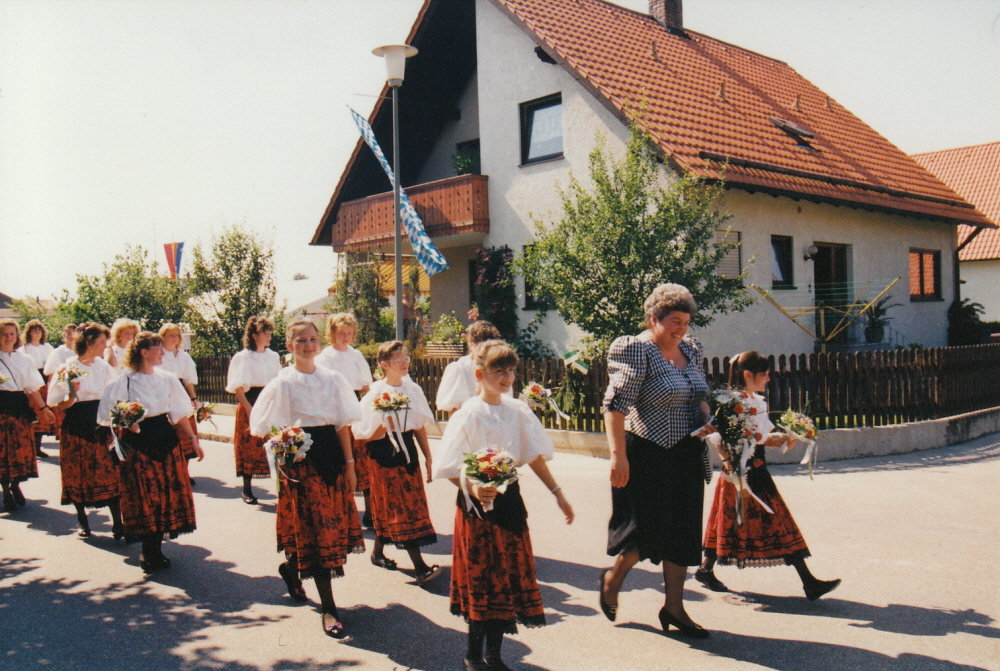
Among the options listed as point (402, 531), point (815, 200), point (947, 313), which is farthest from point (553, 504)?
point (947, 313)

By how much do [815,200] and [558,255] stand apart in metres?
6.88

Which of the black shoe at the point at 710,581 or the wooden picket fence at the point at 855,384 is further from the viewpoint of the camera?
the wooden picket fence at the point at 855,384

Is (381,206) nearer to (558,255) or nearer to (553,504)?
(558,255)

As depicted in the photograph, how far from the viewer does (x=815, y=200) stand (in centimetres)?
1553

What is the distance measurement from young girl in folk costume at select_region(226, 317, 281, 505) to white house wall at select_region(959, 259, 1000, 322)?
30.4m

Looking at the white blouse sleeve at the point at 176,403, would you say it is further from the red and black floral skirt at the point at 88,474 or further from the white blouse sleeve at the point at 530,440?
the white blouse sleeve at the point at 530,440

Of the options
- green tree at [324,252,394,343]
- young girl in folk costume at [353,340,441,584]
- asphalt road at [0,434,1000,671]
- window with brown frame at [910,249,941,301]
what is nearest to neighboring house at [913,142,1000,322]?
window with brown frame at [910,249,941,301]

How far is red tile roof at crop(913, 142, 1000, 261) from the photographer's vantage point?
3050cm

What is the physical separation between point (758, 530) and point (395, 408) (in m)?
2.63

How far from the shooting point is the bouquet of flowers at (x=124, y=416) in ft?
20.1

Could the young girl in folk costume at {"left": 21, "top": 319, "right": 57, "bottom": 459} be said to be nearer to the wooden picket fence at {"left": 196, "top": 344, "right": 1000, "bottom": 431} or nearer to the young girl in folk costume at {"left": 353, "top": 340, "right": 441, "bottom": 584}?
the wooden picket fence at {"left": 196, "top": 344, "right": 1000, "bottom": 431}

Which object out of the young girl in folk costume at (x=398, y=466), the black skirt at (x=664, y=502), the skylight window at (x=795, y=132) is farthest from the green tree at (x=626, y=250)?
the skylight window at (x=795, y=132)

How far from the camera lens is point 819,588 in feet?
16.4

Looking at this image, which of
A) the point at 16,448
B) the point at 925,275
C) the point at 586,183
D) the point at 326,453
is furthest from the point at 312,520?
the point at 925,275
